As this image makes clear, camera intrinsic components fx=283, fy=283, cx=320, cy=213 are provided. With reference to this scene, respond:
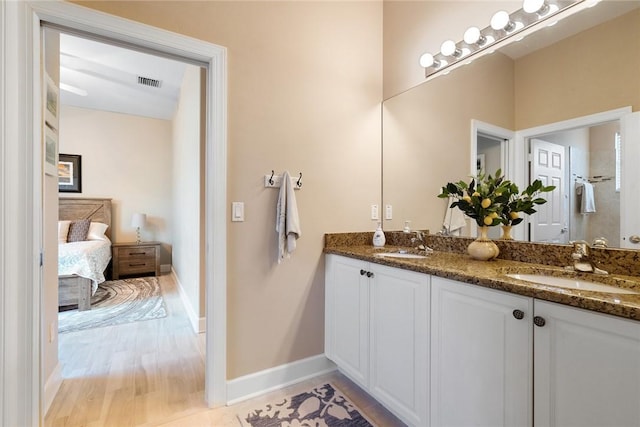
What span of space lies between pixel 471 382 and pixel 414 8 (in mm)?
2394

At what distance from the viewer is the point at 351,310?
1.79 metres

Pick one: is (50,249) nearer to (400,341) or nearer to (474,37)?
(400,341)

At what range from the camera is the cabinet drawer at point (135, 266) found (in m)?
4.65

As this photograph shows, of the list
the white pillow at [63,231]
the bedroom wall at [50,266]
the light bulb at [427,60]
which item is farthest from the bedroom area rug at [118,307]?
the light bulb at [427,60]

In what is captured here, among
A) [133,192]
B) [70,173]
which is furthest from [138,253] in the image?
[70,173]

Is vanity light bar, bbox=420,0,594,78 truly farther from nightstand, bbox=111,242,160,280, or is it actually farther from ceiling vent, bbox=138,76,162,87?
nightstand, bbox=111,242,160,280

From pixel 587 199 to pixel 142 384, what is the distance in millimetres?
2786

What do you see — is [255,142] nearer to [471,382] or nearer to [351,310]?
[351,310]

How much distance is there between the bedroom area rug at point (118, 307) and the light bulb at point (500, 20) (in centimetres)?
380

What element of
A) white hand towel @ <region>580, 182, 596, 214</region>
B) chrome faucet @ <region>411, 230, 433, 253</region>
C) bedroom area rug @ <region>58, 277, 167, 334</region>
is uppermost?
white hand towel @ <region>580, 182, 596, 214</region>

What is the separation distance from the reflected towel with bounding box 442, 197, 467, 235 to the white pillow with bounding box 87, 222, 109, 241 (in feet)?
16.4

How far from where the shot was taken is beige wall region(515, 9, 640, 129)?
1.19m

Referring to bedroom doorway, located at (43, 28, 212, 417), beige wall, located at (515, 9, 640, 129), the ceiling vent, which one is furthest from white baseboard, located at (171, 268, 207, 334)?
beige wall, located at (515, 9, 640, 129)

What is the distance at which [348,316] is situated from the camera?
1.81 m
